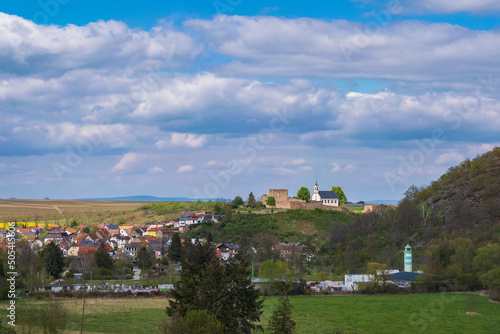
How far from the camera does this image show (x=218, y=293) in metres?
31.1

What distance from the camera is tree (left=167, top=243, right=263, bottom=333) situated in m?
31.2

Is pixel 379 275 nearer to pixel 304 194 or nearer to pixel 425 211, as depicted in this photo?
pixel 425 211

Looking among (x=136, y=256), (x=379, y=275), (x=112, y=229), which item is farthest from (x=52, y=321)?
(x=112, y=229)

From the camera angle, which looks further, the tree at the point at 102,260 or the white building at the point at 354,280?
the tree at the point at 102,260

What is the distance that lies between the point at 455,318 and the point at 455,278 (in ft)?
56.3

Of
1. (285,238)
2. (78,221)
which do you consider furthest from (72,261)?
(78,221)

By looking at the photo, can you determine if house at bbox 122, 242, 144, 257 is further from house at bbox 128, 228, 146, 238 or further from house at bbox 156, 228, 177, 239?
house at bbox 128, 228, 146, 238

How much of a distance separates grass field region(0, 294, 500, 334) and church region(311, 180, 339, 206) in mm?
75914

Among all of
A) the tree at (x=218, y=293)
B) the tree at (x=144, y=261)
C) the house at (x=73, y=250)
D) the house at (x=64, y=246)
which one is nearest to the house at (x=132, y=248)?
the house at (x=73, y=250)

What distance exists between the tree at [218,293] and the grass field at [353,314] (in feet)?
27.3

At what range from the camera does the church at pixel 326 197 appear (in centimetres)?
13488

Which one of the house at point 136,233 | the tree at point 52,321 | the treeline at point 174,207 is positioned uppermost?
the treeline at point 174,207

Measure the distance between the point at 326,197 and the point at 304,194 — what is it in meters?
6.08

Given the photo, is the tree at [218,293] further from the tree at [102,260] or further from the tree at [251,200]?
the tree at [251,200]
